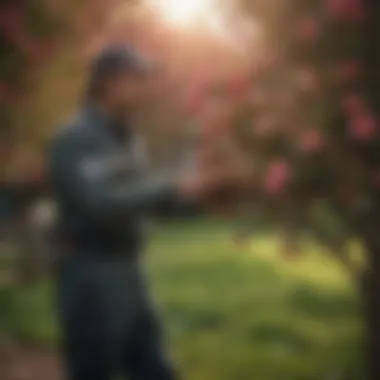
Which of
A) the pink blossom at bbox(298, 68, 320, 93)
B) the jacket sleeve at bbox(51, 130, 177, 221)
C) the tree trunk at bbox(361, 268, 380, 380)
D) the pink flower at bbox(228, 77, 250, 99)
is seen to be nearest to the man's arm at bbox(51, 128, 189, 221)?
the jacket sleeve at bbox(51, 130, 177, 221)

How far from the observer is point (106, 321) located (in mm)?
1282

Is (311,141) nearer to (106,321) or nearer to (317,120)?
(317,120)

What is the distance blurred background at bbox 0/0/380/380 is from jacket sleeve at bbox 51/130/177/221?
1.5 inches

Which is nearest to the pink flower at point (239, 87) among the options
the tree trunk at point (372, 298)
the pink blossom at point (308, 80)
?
the pink blossom at point (308, 80)

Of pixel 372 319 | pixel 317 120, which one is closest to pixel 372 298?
pixel 372 319

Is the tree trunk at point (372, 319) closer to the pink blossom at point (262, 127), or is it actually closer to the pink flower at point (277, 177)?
the pink flower at point (277, 177)

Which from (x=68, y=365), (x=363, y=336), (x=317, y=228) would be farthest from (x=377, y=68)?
(x=68, y=365)

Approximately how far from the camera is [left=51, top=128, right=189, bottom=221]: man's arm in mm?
1252

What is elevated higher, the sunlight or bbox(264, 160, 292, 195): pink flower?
the sunlight

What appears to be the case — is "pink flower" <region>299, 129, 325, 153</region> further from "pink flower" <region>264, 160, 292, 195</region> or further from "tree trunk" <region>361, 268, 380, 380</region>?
"tree trunk" <region>361, 268, 380, 380</region>

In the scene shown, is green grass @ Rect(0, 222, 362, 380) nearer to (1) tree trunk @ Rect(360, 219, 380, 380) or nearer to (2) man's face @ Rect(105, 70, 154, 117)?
(1) tree trunk @ Rect(360, 219, 380, 380)

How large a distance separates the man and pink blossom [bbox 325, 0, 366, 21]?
0.39 metres

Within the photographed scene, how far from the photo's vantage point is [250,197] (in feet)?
4.20

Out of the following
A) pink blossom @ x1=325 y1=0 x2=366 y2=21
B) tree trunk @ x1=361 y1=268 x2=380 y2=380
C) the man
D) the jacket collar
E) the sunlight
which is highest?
the sunlight
